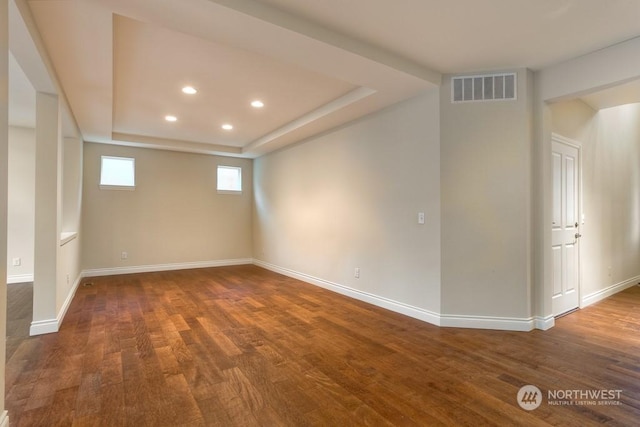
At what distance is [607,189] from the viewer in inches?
176

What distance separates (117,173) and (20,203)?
4.90 feet

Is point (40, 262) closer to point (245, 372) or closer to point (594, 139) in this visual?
point (245, 372)

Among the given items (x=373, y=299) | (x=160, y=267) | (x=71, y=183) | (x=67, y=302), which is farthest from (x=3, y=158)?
(x=160, y=267)

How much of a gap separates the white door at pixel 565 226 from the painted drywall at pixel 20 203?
24.4ft

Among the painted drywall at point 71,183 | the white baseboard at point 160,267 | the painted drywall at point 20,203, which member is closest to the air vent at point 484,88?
the painted drywall at point 71,183

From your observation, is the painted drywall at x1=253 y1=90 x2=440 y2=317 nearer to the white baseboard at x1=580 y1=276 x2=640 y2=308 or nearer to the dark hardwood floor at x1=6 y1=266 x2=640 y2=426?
the dark hardwood floor at x1=6 y1=266 x2=640 y2=426

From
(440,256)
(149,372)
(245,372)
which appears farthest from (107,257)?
(440,256)

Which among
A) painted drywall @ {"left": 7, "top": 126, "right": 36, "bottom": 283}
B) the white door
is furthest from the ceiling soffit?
the white door

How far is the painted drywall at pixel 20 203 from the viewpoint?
200 inches

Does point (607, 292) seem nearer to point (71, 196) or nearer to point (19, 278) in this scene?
point (71, 196)

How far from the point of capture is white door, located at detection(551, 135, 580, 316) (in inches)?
137

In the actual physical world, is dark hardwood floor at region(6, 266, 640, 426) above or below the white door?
below
